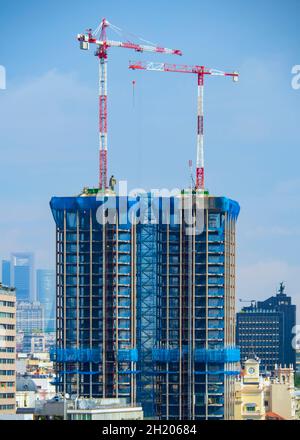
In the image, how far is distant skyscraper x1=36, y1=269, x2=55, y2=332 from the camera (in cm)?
11331

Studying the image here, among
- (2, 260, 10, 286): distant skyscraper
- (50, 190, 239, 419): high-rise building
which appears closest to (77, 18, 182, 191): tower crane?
(50, 190, 239, 419): high-rise building

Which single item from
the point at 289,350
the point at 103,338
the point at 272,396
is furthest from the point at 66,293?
the point at 289,350

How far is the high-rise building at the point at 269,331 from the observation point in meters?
121

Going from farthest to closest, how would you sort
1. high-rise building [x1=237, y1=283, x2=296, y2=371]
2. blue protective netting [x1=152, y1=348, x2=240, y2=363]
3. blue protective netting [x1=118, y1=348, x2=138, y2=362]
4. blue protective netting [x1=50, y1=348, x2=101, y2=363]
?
1. high-rise building [x1=237, y1=283, x2=296, y2=371]
2. blue protective netting [x1=152, y1=348, x2=240, y2=363]
3. blue protective netting [x1=50, y1=348, x2=101, y2=363]
4. blue protective netting [x1=118, y1=348, x2=138, y2=362]

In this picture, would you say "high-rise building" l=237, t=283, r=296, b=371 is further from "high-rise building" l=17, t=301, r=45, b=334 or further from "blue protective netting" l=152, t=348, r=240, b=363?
"blue protective netting" l=152, t=348, r=240, b=363

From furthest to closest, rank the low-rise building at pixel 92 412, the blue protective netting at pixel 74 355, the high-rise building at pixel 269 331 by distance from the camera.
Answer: the high-rise building at pixel 269 331, the blue protective netting at pixel 74 355, the low-rise building at pixel 92 412

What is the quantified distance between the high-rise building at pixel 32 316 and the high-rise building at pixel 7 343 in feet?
175

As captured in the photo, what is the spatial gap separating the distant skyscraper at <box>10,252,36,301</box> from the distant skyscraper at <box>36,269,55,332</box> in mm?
618

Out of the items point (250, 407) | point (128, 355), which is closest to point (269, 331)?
point (128, 355)

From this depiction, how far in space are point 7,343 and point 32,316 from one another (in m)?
55.6

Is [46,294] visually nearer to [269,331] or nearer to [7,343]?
[269,331]

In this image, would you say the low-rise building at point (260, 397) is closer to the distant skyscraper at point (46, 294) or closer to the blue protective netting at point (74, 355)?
the blue protective netting at point (74, 355)

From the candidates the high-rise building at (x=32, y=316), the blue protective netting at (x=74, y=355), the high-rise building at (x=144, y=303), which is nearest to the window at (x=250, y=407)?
the high-rise building at (x=144, y=303)
